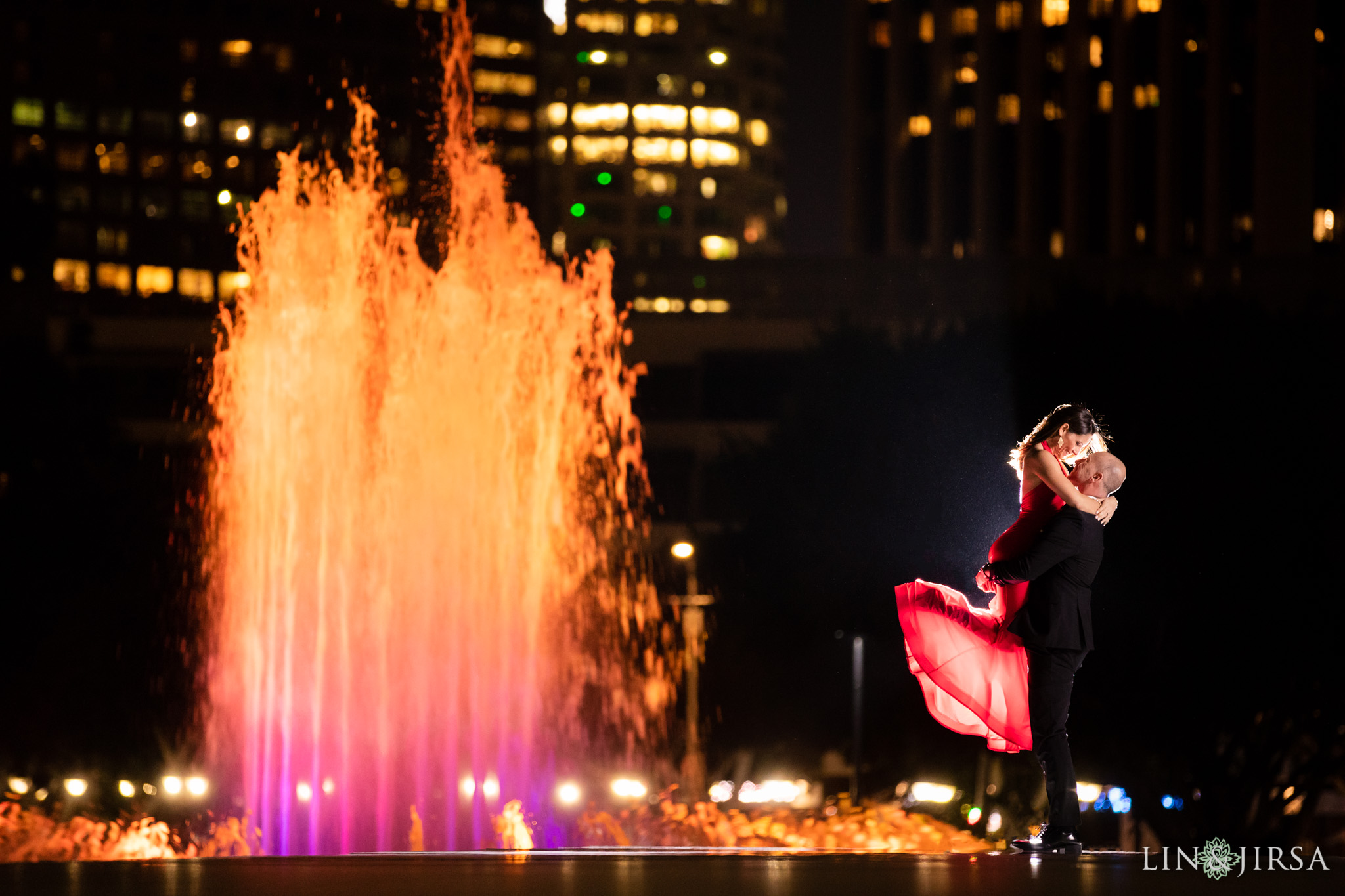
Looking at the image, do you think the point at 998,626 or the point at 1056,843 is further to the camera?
the point at 998,626

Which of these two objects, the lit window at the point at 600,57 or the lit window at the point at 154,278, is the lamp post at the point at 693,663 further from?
the lit window at the point at 600,57

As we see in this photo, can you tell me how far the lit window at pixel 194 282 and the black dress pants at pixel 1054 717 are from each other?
4238 inches

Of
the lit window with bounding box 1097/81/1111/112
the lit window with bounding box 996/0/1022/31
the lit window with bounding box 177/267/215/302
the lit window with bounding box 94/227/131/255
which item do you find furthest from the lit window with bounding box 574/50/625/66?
the lit window with bounding box 1097/81/1111/112

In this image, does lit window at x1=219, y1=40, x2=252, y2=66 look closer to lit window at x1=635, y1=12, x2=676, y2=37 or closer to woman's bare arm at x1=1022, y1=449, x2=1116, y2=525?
lit window at x1=635, y1=12, x2=676, y2=37

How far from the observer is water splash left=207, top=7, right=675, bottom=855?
698 inches

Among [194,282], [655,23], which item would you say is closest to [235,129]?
[194,282]

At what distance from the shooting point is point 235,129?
110250 mm

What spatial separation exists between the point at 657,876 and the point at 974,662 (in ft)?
6.40

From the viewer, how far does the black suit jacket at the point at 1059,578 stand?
6.94 metres

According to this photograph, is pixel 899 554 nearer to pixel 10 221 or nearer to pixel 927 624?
pixel 10 221

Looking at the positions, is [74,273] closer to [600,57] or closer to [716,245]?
[716,245]

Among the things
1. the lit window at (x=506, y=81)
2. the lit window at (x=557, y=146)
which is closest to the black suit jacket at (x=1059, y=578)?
the lit window at (x=506, y=81)

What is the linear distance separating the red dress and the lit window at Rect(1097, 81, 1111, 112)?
9123cm

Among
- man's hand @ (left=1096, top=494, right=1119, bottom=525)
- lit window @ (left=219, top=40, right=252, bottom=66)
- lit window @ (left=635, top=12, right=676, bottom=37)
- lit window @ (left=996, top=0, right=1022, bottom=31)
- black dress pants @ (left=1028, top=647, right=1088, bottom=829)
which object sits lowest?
black dress pants @ (left=1028, top=647, right=1088, bottom=829)
